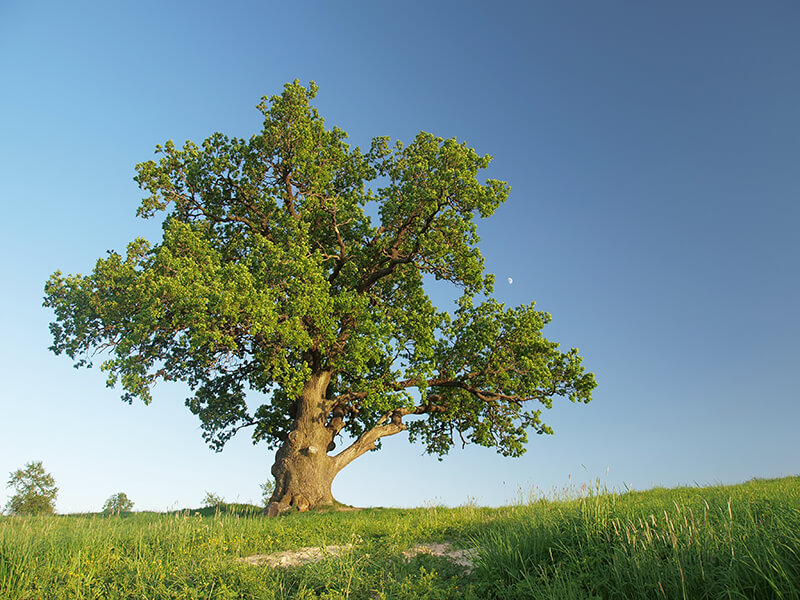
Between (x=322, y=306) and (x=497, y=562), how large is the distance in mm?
12918

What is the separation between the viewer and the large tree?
18688mm

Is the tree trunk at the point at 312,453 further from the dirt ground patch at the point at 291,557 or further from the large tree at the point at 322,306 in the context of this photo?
the dirt ground patch at the point at 291,557

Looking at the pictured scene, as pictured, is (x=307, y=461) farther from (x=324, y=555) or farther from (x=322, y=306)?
(x=324, y=555)

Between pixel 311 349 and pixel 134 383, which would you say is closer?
pixel 134 383

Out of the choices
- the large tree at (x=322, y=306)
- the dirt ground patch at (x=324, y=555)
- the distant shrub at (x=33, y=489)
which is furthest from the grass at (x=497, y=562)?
the distant shrub at (x=33, y=489)

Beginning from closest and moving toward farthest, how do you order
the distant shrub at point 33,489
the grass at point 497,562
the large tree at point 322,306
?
1. the grass at point 497,562
2. the large tree at point 322,306
3. the distant shrub at point 33,489

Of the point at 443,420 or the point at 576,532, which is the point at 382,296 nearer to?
the point at 443,420

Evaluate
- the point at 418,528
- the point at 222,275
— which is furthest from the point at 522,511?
the point at 222,275

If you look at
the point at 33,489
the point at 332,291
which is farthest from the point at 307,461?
the point at 33,489

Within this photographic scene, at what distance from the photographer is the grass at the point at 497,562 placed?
5145 mm

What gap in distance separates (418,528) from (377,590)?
14.9 ft

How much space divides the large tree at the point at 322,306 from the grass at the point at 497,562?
953 centimetres

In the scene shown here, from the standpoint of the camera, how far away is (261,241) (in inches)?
756

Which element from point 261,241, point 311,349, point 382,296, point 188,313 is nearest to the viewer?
point 188,313
